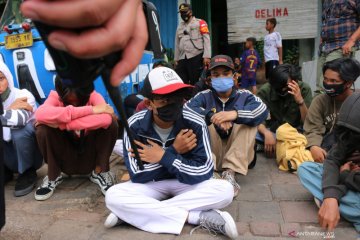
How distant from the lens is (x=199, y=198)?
8.09 feet

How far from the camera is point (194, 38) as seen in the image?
597 cm

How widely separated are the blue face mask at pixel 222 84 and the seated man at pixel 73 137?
102 centimetres

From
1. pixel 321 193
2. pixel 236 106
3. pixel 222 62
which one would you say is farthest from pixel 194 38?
pixel 321 193

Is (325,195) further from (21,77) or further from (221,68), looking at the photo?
(21,77)

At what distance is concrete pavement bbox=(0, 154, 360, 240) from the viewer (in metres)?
2.35

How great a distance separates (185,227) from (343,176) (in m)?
1.12

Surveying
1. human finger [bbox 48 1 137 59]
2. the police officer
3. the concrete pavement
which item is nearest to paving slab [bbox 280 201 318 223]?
the concrete pavement

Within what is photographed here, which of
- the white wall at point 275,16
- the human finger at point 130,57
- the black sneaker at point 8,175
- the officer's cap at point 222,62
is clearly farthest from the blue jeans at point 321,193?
the white wall at point 275,16

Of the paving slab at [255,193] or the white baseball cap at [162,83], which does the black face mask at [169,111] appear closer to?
the white baseball cap at [162,83]

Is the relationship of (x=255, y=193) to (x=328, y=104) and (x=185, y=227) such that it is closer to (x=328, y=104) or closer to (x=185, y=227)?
(x=185, y=227)

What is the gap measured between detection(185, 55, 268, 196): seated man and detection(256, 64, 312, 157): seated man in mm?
511

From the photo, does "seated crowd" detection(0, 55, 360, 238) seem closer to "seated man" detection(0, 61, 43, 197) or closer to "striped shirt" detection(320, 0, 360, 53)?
"seated man" detection(0, 61, 43, 197)

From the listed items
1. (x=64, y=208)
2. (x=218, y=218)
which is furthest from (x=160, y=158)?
(x=64, y=208)

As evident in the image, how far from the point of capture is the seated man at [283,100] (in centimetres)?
374
